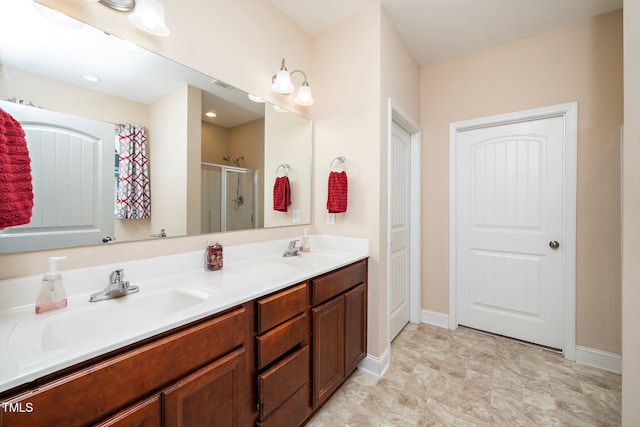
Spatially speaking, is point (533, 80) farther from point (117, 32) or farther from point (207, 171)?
point (117, 32)

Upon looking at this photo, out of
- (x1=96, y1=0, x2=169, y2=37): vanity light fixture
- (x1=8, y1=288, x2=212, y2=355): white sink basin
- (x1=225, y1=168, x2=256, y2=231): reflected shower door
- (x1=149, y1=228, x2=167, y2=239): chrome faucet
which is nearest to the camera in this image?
(x1=8, y1=288, x2=212, y2=355): white sink basin

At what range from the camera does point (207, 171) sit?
→ 1492mm

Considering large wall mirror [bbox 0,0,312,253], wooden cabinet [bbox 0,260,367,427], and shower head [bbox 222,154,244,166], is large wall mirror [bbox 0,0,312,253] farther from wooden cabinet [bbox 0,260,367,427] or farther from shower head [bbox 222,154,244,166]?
wooden cabinet [bbox 0,260,367,427]

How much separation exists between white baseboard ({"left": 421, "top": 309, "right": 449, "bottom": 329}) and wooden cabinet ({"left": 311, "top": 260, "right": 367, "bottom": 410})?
115cm

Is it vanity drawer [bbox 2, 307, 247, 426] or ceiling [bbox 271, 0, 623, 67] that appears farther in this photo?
ceiling [bbox 271, 0, 623, 67]

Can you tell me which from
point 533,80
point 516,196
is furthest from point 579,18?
point 516,196

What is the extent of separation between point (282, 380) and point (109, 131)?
4.38 ft

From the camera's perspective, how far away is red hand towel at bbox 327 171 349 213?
75.0 inches

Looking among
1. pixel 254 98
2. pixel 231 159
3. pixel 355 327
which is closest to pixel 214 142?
pixel 231 159

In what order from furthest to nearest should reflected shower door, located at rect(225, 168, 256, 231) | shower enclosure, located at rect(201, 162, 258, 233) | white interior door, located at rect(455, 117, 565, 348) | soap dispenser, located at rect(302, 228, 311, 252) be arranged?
white interior door, located at rect(455, 117, 565, 348) → soap dispenser, located at rect(302, 228, 311, 252) → reflected shower door, located at rect(225, 168, 256, 231) → shower enclosure, located at rect(201, 162, 258, 233)

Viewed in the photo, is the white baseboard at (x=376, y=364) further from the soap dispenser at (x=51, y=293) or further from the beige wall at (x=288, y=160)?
the soap dispenser at (x=51, y=293)

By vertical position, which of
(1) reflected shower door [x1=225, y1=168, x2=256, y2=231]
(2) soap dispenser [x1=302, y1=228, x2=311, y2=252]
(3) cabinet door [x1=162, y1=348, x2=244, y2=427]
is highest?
(1) reflected shower door [x1=225, y1=168, x2=256, y2=231]

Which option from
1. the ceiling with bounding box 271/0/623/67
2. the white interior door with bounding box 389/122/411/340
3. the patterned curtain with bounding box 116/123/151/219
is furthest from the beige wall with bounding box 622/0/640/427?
the patterned curtain with bounding box 116/123/151/219

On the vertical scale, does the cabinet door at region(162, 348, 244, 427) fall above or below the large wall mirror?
below
